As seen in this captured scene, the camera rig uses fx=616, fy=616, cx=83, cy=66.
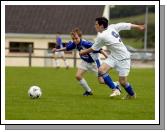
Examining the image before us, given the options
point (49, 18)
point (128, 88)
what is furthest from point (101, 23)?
point (49, 18)

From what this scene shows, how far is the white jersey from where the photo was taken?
14.9 m

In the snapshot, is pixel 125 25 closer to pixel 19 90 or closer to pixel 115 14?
pixel 19 90

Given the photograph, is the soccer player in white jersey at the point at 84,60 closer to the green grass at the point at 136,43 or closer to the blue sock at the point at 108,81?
the blue sock at the point at 108,81

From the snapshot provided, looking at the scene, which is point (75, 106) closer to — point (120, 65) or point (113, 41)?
point (120, 65)

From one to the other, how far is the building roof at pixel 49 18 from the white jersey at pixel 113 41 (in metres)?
38.4

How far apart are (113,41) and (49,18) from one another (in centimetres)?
4116

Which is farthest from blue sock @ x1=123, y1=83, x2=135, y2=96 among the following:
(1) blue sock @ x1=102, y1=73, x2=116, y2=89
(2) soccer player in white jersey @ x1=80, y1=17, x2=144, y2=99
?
(1) blue sock @ x1=102, y1=73, x2=116, y2=89

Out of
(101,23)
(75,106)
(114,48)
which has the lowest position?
(75,106)

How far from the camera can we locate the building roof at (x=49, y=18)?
2132 inches

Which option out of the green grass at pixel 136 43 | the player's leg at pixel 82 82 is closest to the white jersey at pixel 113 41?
the player's leg at pixel 82 82

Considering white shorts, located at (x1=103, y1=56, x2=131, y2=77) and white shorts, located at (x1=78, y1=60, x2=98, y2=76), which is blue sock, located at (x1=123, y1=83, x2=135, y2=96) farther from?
white shorts, located at (x1=78, y1=60, x2=98, y2=76)

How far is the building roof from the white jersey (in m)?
38.4

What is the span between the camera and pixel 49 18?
2196 inches

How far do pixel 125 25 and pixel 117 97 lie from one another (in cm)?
189
